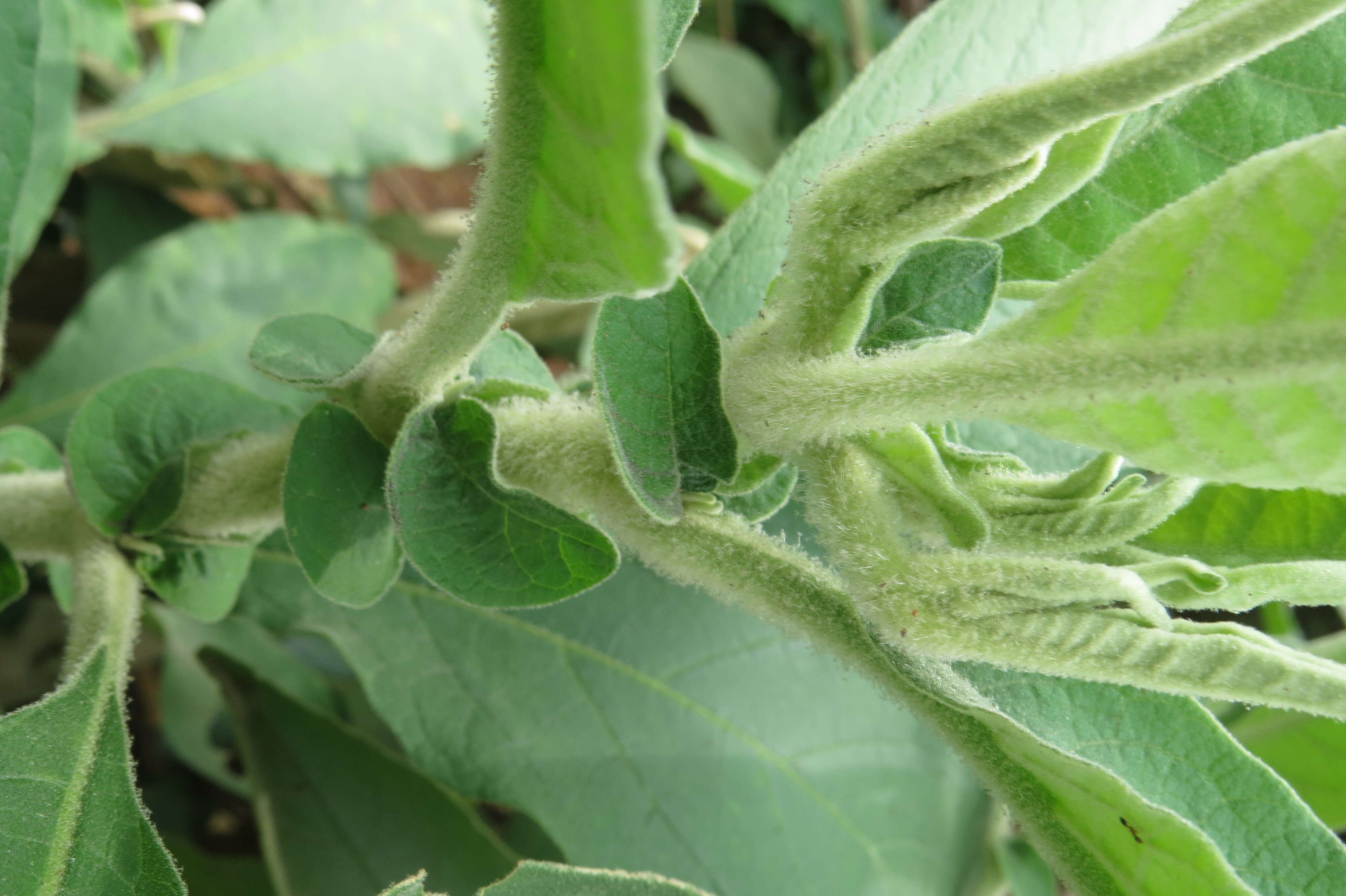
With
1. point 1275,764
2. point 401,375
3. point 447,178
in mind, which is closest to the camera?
point 401,375

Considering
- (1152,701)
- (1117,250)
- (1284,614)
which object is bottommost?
(1284,614)

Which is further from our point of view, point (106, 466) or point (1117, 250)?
point (106, 466)

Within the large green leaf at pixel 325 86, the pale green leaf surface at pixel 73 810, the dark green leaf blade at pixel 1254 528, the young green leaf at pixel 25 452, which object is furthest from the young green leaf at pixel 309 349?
the large green leaf at pixel 325 86

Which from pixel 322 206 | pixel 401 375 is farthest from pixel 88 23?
pixel 401 375

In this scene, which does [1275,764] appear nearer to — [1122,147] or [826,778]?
[826,778]

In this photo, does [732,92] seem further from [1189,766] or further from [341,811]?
[1189,766]

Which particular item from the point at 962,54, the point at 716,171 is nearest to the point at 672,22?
the point at 962,54

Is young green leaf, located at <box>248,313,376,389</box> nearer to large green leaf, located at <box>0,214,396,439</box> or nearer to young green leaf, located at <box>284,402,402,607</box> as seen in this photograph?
young green leaf, located at <box>284,402,402,607</box>

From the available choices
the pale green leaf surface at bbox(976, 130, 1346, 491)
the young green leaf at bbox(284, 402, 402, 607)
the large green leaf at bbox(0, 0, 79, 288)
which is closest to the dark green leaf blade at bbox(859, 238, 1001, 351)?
the pale green leaf surface at bbox(976, 130, 1346, 491)
